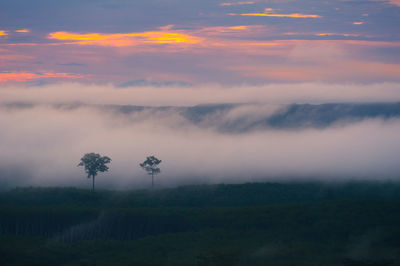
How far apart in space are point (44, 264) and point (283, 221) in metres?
72.7

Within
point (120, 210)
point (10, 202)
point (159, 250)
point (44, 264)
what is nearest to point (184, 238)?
point (159, 250)

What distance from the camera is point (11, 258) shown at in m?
124

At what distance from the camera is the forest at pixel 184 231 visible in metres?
129

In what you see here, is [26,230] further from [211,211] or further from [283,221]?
[283,221]

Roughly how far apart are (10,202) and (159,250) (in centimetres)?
7255

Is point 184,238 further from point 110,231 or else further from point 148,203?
point 148,203

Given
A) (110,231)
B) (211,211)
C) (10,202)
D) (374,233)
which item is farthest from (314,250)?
(10,202)

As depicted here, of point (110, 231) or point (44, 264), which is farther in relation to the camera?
point (110, 231)

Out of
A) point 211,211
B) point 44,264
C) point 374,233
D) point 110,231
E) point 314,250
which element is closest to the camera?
point 44,264

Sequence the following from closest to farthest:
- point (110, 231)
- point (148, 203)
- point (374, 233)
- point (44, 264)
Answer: point (44, 264) → point (374, 233) → point (110, 231) → point (148, 203)

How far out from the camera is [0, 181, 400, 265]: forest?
423 feet

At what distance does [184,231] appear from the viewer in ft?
548

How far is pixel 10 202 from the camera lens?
187750 mm

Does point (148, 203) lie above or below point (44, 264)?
above
